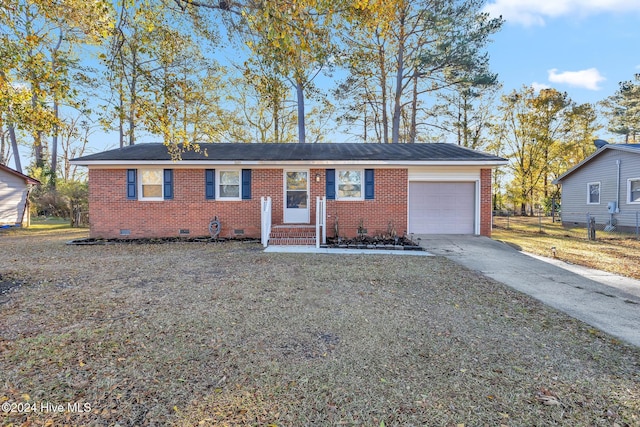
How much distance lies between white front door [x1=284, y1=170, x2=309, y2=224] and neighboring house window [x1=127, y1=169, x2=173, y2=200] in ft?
13.5

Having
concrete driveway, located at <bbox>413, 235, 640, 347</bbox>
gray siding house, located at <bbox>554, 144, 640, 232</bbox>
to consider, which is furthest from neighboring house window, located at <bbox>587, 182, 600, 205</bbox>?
concrete driveway, located at <bbox>413, 235, 640, 347</bbox>

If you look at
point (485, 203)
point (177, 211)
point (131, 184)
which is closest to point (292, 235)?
point (177, 211)

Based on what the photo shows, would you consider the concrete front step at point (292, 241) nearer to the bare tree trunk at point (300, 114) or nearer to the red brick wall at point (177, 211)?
the red brick wall at point (177, 211)

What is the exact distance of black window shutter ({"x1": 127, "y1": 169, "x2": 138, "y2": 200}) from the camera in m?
10.6

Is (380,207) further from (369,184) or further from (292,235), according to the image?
(292,235)

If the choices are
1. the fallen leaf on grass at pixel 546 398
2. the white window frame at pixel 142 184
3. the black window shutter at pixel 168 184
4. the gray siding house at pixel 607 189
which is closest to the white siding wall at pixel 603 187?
the gray siding house at pixel 607 189

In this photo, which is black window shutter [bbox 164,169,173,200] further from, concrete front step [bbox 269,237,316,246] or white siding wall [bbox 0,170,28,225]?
white siding wall [bbox 0,170,28,225]

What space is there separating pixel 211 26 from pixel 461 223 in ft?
32.1

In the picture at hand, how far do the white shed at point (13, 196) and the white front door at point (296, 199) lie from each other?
15.0 m

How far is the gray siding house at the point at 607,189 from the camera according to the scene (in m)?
13.1

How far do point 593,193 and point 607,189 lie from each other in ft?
3.63

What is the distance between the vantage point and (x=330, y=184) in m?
10.6

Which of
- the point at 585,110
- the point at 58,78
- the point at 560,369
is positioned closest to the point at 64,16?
the point at 58,78

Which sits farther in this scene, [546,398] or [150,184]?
[150,184]
